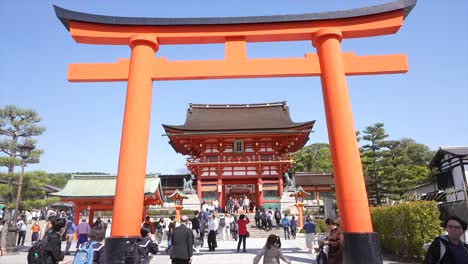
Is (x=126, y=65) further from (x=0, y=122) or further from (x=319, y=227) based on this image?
(x=319, y=227)

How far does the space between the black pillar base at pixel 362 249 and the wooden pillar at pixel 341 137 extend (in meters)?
0.15

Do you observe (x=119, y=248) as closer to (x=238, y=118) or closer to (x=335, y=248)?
(x=335, y=248)

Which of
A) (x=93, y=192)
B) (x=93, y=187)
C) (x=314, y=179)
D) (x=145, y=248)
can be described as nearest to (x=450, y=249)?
(x=145, y=248)

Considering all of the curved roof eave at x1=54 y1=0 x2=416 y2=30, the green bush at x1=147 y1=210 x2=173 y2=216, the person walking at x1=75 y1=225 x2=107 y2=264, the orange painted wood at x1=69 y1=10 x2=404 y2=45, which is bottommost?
the person walking at x1=75 y1=225 x2=107 y2=264

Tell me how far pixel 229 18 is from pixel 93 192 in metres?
12.0

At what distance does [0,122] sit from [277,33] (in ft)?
58.1

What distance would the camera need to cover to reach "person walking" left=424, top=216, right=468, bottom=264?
302 centimetres

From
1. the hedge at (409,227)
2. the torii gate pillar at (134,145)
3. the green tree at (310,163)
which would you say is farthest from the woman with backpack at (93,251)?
the green tree at (310,163)

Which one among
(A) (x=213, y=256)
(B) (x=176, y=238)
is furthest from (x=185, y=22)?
(A) (x=213, y=256)

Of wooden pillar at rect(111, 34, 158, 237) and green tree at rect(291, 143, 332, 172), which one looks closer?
wooden pillar at rect(111, 34, 158, 237)

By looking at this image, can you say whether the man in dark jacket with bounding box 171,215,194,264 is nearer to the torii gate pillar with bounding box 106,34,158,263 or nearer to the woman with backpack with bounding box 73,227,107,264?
the torii gate pillar with bounding box 106,34,158,263

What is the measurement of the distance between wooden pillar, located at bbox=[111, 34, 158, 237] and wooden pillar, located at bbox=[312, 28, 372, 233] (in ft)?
13.1

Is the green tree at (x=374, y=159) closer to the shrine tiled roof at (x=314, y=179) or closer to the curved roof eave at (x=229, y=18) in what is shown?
the shrine tiled roof at (x=314, y=179)

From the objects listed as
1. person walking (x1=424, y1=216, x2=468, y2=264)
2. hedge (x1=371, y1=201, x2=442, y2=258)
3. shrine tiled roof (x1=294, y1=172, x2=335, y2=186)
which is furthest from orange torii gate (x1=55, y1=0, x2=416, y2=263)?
shrine tiled roof (x1=294, y1=172, x2=335, y2=186)
